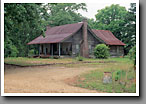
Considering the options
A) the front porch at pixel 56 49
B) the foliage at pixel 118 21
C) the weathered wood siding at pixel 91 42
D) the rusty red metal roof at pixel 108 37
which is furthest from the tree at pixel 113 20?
the front porch at pixel 56 49

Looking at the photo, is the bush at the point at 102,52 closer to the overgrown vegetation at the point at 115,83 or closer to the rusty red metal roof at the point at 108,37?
the rusty red metal roof at the point at 108,37

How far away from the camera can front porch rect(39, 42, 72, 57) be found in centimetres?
2245

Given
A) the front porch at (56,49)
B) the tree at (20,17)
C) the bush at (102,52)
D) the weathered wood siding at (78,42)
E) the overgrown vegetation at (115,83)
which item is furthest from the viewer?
the front porch at (56,49)

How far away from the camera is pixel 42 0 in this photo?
8.33 m

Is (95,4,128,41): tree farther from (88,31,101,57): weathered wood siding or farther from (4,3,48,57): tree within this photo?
(4,3,48,57): tree

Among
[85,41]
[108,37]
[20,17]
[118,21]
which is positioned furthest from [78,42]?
[20,17]

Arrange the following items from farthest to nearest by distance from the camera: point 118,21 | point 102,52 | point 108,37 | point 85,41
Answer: point 108,37
point 118,21
point 85,41
point 102,52

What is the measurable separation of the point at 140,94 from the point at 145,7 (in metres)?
2.71

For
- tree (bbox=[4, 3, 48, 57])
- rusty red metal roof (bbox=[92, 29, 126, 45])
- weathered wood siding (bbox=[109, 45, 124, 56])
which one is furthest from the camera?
weathered wood siding (bbox=[109, 45, 124, 56])

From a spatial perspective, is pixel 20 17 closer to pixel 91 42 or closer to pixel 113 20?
pixel 91 42

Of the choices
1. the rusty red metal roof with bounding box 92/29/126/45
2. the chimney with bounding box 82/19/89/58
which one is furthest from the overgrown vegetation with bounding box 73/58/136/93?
the rusty red metal roof with bounding box 92/29/126/45

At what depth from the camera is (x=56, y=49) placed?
23969 millimetres

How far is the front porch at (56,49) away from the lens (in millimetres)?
22453

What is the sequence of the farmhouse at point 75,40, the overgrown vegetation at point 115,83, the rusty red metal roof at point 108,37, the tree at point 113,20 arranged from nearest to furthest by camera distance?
the overgrown vegetation at point 115,83, the farmhouse at point 75,40, the tree at point 113,20, the rusty red metal roof at point 108,37
